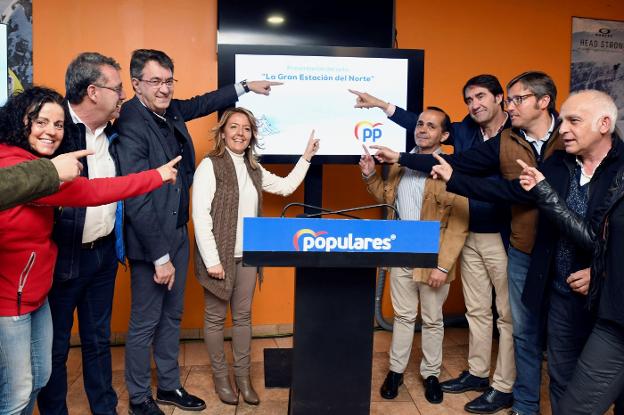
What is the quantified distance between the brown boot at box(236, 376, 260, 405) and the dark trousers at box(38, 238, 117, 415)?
24.2 inches

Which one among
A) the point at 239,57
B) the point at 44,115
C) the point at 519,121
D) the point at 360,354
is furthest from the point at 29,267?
the point at 519,121

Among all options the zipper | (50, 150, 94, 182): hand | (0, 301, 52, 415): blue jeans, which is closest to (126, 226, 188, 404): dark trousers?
(0, 301, 52, 415): blue jeans

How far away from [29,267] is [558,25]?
12.5ft

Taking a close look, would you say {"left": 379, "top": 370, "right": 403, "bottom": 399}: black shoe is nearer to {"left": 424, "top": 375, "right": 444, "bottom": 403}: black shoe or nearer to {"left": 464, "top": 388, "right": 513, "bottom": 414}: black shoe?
{"left": 424, "top": 375, "right": 444, "bottom": 403}: black shoe

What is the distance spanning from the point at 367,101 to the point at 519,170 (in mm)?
974

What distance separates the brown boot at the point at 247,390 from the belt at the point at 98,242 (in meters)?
1.02

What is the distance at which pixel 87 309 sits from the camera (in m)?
2.24

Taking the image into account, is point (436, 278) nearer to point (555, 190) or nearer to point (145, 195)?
point (555, 190)

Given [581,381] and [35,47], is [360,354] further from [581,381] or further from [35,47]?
[35,47]

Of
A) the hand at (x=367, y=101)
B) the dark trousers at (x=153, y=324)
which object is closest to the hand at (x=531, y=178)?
the hand at (x=367, y=101)

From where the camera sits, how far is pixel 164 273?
2369 mm

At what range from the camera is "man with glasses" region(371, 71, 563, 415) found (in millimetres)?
2311

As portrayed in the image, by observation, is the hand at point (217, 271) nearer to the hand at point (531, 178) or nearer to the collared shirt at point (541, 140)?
the hand at point (531, 178)

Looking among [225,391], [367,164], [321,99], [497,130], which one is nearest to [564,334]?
[497,130]
